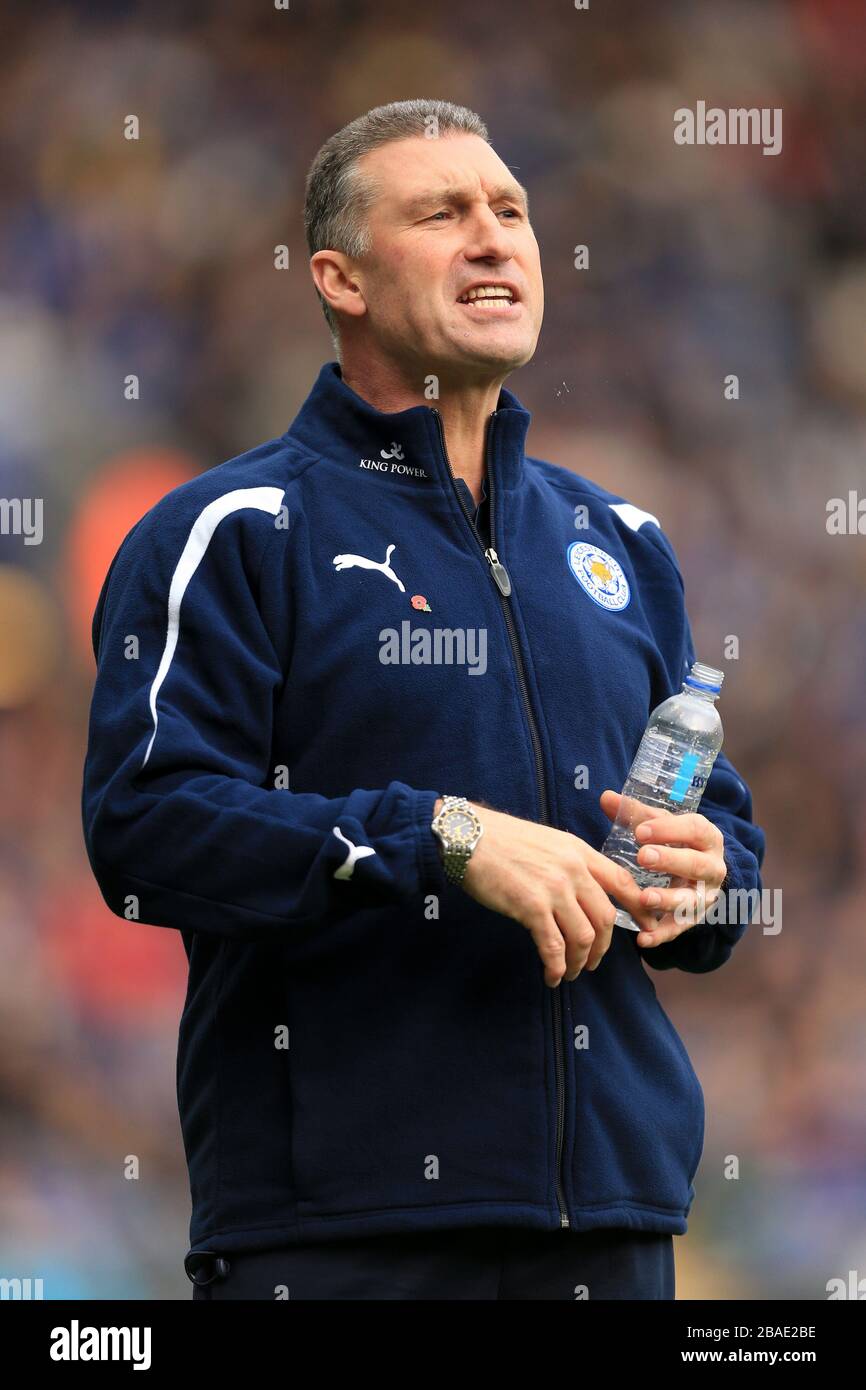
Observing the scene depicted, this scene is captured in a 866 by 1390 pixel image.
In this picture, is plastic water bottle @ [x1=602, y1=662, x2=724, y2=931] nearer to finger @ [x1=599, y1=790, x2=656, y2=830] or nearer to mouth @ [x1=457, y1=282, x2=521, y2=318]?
finger @ [x1=599, y1=790, x2=656, y2=830]

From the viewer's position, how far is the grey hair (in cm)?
228

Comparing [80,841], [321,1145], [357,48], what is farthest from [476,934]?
[357,48]

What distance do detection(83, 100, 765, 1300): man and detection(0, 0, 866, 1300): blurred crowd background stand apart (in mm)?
2175

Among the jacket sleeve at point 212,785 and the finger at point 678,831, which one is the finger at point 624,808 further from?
the jacket sleeve at point 212,785

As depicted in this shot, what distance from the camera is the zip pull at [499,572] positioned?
6.76ft

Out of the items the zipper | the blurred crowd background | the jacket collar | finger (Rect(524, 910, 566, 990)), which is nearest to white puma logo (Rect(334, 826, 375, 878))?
finger (Rect(524, 910, 566, 990))

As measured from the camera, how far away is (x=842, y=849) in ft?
14.7

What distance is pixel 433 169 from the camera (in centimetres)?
223

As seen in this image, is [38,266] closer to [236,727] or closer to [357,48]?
[357,48]

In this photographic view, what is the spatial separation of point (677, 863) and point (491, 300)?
696mm

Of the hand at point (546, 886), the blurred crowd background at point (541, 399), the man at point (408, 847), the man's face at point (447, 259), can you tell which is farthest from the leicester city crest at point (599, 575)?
the blurred crowd background at point (541, 399)

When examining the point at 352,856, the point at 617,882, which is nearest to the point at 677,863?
the point at 617,882

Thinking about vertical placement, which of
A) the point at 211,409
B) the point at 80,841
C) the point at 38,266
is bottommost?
the point at 80,841
